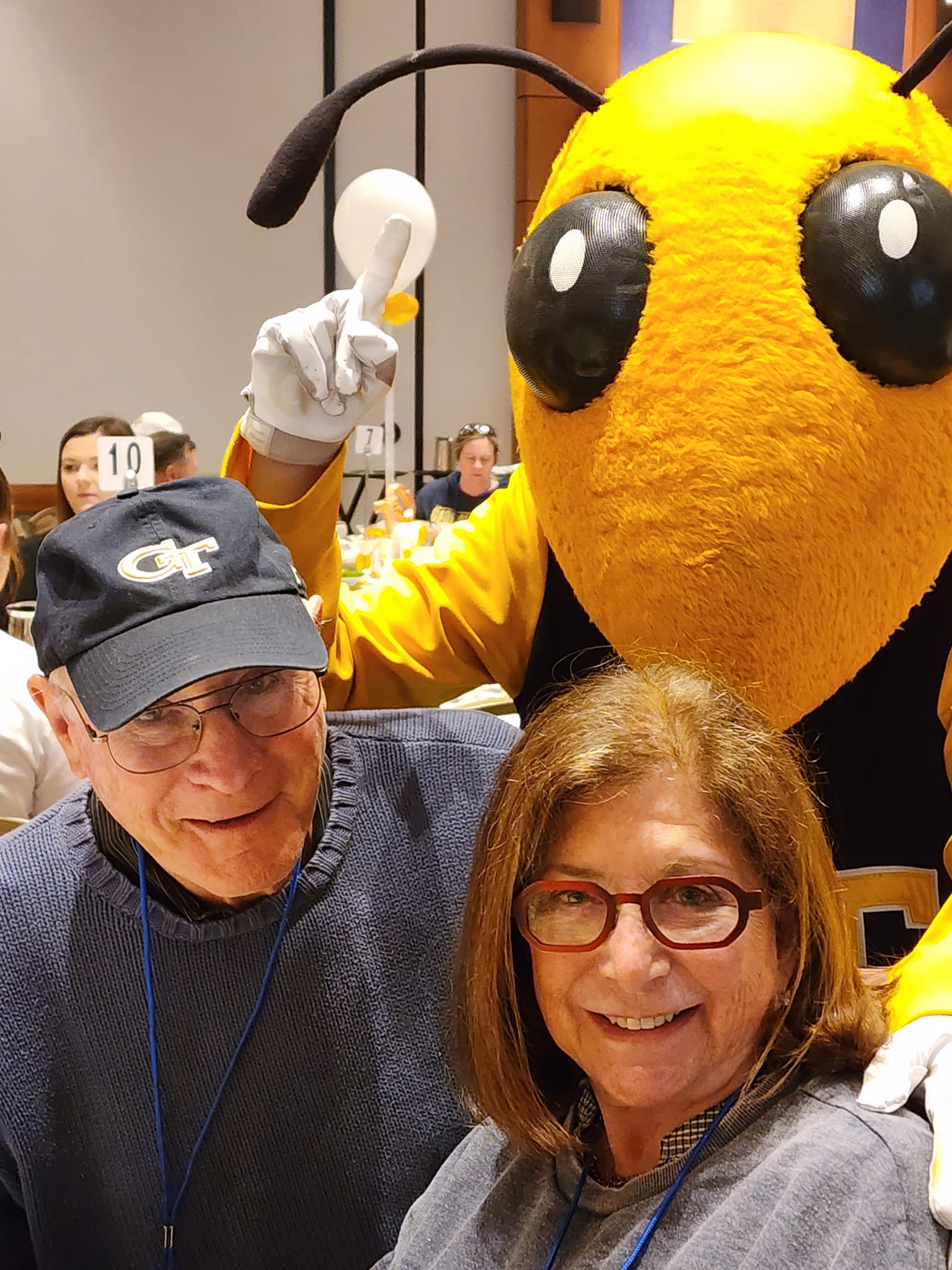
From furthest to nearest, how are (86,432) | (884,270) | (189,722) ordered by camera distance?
1. (86,432)
2. (189,722)
3. (884,270)

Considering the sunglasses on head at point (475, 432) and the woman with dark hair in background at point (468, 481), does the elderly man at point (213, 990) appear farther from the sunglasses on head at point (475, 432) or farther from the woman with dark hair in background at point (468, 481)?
the sunglasses on head at point (475, 432)

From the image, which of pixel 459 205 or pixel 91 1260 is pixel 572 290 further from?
pixel 459 205

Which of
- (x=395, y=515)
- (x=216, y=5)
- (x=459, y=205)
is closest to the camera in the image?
(x=395, y=515)

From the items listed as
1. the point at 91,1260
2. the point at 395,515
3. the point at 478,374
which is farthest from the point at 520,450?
the point at 478,374

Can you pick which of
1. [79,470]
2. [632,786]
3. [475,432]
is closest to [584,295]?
[632,786]

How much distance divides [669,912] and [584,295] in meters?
0.54

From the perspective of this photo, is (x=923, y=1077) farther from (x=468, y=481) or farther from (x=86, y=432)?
(x=468, y=481)

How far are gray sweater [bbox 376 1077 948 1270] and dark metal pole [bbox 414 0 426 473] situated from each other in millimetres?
7041

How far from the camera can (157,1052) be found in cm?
127

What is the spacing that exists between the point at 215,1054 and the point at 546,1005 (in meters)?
0.45

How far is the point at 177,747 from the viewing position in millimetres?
1149

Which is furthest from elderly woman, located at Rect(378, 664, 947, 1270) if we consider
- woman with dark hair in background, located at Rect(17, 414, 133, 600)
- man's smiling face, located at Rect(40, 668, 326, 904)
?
woman with dark hair in background, located at Rect(17, 414, 133, 600)

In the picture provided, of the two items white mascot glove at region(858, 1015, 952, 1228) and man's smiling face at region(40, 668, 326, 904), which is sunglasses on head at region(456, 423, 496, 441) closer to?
man's smiling face at region(40, 668, 326, 904)

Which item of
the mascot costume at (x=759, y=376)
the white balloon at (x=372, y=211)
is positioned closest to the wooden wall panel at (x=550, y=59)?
the white balloon at (x=372, y=211)
